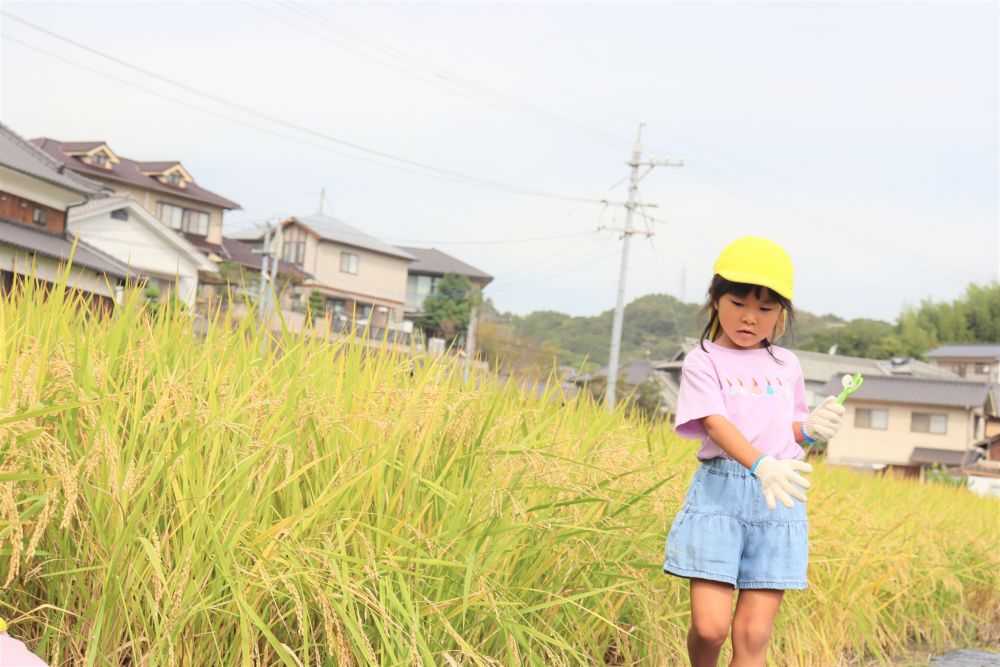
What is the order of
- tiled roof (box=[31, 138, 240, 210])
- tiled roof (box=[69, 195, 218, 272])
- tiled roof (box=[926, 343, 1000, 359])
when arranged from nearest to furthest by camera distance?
tiled roof (box=[69, 195, 218, 272]) < tiled roof (box=[31, 138, 240, 210]) < tiled roof (box=[926, 343, 1000, 359])

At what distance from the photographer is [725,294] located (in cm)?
319

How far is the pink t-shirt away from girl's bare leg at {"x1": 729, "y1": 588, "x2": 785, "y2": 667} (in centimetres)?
45

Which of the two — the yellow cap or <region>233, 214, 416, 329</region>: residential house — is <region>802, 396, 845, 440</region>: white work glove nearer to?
the yellow cap

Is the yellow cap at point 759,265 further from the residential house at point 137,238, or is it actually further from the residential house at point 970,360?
the residential house at point 970,360

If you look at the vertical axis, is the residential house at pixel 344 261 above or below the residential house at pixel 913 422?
above

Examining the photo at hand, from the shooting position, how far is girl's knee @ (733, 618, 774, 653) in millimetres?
3047

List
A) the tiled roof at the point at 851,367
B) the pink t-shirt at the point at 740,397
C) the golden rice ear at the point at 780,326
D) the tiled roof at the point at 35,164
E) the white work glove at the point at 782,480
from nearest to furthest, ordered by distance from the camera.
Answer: the white work glove at the point at 782,480 < the pink t-shirt at the point at 740,397 < the golden rice ear at the point at 780,326 < the tiled roof at the point at 35,164 < the tiled roof at the point at 851,367

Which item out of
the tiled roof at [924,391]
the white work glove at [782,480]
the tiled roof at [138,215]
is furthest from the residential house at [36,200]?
the tiled roof at [924,391]

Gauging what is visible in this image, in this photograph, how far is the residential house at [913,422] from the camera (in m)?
43.6

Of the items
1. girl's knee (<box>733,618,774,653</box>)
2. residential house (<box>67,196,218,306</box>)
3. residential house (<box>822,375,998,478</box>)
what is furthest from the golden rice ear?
residential house (<box>822,375,998,478</box>)

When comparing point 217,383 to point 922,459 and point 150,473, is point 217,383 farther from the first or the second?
point 922,459

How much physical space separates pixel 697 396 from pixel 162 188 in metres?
43.5

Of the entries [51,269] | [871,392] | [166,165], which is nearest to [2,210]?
[51,269]

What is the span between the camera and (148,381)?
120 inches
